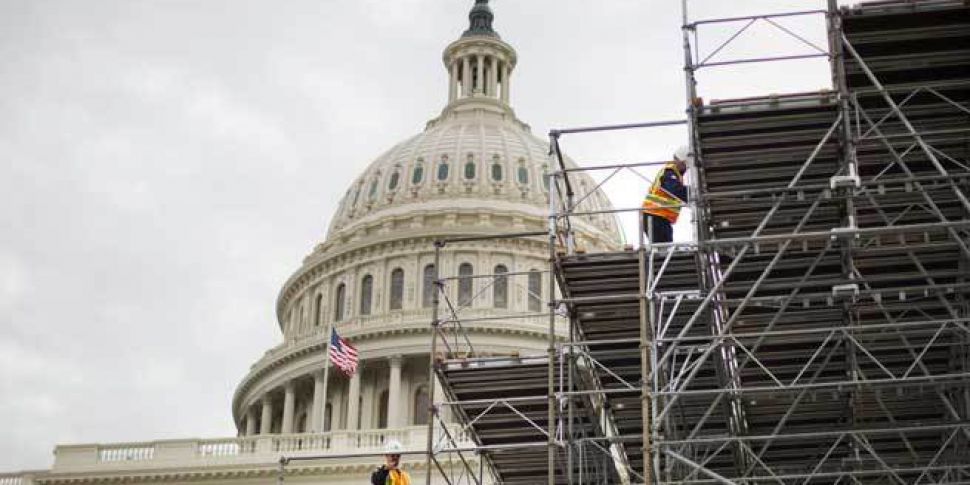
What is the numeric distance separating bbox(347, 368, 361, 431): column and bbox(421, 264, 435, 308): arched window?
4.70 m

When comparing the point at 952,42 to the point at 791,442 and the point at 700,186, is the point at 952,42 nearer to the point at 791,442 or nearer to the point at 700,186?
the point at 700,186

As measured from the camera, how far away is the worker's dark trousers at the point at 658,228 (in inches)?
1119

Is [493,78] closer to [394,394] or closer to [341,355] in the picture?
[394,394]

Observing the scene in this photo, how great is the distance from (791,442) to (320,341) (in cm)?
5380

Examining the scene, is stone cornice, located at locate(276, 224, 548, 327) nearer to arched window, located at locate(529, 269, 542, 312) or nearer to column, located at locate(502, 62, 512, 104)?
arched window, located at locate(529, 269, 542, 312)

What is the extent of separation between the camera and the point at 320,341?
82.9 m

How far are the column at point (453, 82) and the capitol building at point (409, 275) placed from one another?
224 mm

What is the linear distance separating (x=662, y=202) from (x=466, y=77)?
73114mm

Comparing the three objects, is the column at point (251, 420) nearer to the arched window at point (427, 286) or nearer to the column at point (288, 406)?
the column at point (288, 406)

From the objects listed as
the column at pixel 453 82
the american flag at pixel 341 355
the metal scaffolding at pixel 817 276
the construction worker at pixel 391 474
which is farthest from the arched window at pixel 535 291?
the construction worker at pixel 391 474

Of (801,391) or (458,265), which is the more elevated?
(458,265)

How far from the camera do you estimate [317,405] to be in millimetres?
80125

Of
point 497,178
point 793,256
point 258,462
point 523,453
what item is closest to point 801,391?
point 793,256

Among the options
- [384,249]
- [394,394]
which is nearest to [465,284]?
[384,249]
